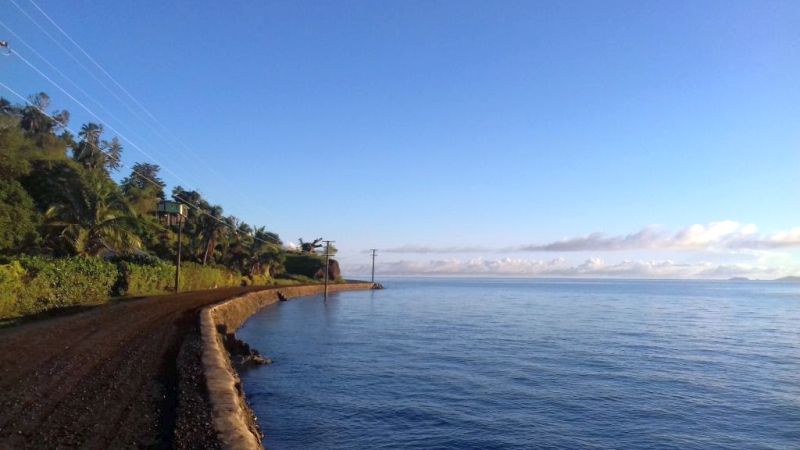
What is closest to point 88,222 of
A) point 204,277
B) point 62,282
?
point 62,282

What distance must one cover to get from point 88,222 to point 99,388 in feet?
99.2

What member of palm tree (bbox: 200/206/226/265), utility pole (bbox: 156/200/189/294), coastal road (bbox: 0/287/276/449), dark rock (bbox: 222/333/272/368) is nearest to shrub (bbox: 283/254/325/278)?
utility pole (bbox: 156/200/189/294)

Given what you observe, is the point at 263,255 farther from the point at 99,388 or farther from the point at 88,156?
the point at 99,388

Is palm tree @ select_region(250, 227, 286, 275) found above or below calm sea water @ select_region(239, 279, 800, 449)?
above

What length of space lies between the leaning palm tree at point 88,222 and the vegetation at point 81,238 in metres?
0.07

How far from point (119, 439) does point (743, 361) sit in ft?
A: 103

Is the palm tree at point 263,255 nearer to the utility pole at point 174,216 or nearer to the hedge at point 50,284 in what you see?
the utility pole at point 174,216

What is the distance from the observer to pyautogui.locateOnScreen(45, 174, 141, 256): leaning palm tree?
124ft

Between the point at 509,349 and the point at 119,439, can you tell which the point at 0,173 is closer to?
the point at 509,349

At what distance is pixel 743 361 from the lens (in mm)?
29859

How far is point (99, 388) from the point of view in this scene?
12.6 meters

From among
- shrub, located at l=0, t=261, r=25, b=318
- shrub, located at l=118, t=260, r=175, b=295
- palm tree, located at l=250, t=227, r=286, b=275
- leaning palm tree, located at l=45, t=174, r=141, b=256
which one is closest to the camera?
shrub, located at l=0, t=261, r=25, b=318

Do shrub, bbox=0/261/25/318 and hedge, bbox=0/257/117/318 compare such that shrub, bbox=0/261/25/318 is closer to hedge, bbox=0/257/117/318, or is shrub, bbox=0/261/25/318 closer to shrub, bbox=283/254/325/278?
hedge, bbox=0/257/117/318

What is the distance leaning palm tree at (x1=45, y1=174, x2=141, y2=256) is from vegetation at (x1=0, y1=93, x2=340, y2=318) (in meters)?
0.07
